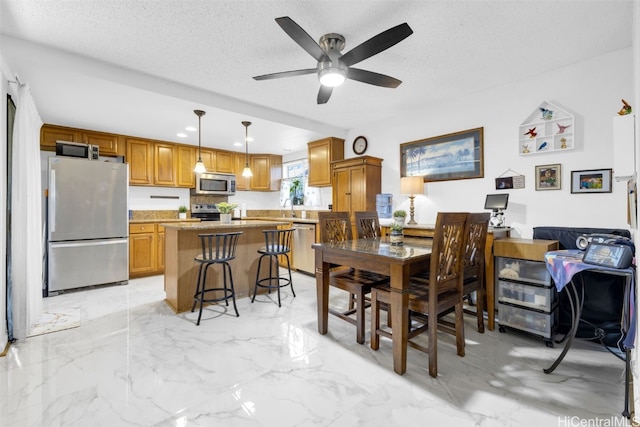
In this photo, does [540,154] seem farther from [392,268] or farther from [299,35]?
[299,35]

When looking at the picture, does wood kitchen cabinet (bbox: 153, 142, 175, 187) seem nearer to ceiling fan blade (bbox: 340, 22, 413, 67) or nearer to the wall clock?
the wall clock

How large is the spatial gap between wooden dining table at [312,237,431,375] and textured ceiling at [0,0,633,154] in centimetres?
165

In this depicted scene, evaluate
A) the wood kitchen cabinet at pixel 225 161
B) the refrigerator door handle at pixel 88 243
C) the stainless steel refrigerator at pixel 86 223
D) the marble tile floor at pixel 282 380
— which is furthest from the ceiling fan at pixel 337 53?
the wood kitchen cabinet at pixel 225 161

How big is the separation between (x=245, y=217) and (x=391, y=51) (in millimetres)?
4421

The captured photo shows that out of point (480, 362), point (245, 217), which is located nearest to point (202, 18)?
point (480, 362)

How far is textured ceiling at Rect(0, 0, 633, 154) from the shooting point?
76.1 inches

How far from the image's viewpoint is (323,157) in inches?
189

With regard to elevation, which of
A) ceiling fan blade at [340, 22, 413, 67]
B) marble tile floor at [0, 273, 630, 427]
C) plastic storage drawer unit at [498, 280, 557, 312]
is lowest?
marble tile floor at [0, 273, 630, 427]

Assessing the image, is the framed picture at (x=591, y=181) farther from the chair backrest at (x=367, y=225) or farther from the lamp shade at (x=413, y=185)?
the chair backrest at (x=367, y=225)

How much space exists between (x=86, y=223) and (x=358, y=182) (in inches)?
143

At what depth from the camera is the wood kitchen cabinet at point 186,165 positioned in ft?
16.5

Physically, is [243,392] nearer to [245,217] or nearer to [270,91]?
[270,91]

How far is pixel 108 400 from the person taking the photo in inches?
64.6

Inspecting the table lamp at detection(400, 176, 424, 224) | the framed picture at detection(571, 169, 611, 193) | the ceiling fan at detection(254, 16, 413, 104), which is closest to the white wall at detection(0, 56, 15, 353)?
the ceiling fan at detection(254, 16, 413, 104)
